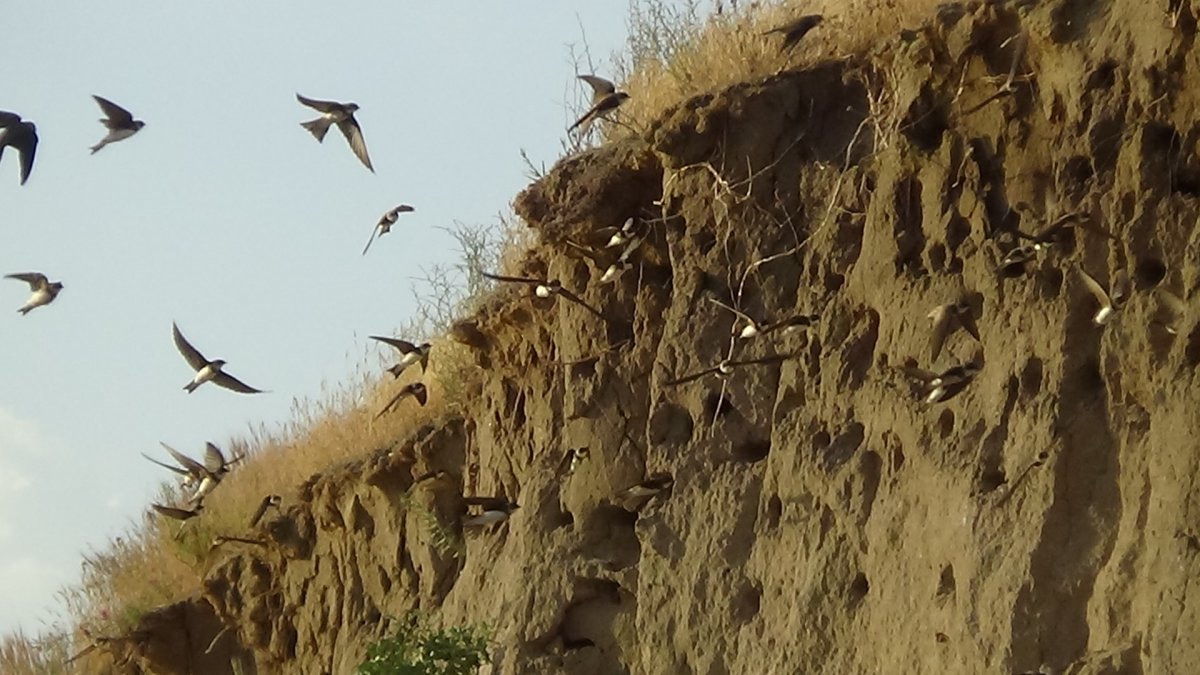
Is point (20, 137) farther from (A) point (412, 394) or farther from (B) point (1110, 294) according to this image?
(B) point (1110, 294)

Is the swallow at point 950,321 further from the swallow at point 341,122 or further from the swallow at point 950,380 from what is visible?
the swallow at point 341,122

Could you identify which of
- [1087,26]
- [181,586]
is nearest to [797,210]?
[1087,26]

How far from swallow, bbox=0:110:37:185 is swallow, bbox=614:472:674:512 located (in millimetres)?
3472

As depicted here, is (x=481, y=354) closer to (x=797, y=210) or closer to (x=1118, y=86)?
(x=797, y=210)

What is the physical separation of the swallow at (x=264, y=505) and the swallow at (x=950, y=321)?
641 centimetres

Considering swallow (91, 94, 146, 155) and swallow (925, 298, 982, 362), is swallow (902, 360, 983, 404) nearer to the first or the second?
swallow (925, 298, 982, 362)

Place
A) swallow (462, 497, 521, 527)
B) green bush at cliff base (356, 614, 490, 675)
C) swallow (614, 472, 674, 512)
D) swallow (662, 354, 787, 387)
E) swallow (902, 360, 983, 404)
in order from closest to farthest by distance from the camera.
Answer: swallow (902, 360, 983, 404)
swallow (662, 354, 787, 387)
swallow (614, 472, 674, 512)
green bush at cliff base (356, 614, 490, 675)
swallow (462, 497, 521, 527)

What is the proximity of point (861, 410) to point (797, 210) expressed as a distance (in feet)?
4.16

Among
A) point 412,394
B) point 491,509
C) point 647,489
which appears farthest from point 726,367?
point 412,394

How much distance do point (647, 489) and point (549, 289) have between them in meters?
1.45

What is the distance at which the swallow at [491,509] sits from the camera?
1090 centimetres

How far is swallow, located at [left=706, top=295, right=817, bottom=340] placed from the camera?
360 inches

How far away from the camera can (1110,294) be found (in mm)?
7602

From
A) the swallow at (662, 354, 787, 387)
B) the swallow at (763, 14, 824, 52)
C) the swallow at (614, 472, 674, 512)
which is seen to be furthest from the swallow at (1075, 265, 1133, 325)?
the swallow at (614, 472, 674, 512)
